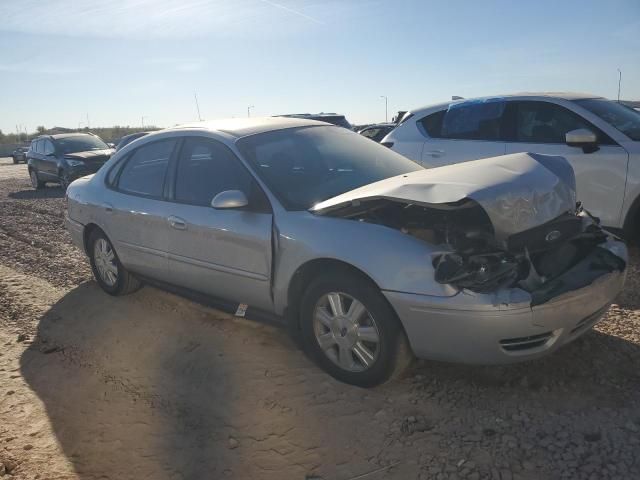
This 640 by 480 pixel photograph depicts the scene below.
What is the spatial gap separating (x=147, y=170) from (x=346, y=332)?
2.53m

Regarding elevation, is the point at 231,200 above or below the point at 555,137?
below

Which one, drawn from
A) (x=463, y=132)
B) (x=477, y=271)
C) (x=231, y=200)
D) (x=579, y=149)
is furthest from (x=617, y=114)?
(x=231, y=200)

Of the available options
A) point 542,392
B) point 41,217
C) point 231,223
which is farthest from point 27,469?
point 41,217

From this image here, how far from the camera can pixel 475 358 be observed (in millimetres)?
3018

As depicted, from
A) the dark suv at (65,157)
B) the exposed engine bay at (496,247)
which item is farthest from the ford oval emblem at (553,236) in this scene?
the dark suv at (65,157)

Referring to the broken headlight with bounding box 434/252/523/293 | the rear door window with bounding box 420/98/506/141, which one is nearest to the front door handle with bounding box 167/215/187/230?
the broken headlight with bounding box 434/252/523/293

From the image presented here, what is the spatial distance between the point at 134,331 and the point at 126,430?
58.5 inches

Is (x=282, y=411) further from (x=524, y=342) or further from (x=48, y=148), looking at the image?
(x=48, y=148)

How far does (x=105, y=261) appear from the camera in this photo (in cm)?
539

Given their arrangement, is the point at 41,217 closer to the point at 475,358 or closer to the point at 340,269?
the point at 340,269

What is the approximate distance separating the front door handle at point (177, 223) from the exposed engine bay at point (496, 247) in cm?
138

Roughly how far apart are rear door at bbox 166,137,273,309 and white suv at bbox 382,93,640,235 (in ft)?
11.1

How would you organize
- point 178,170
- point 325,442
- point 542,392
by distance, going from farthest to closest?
point 178,170 → point 542,392 → point 325,442

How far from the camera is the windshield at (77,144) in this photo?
15742 mm
